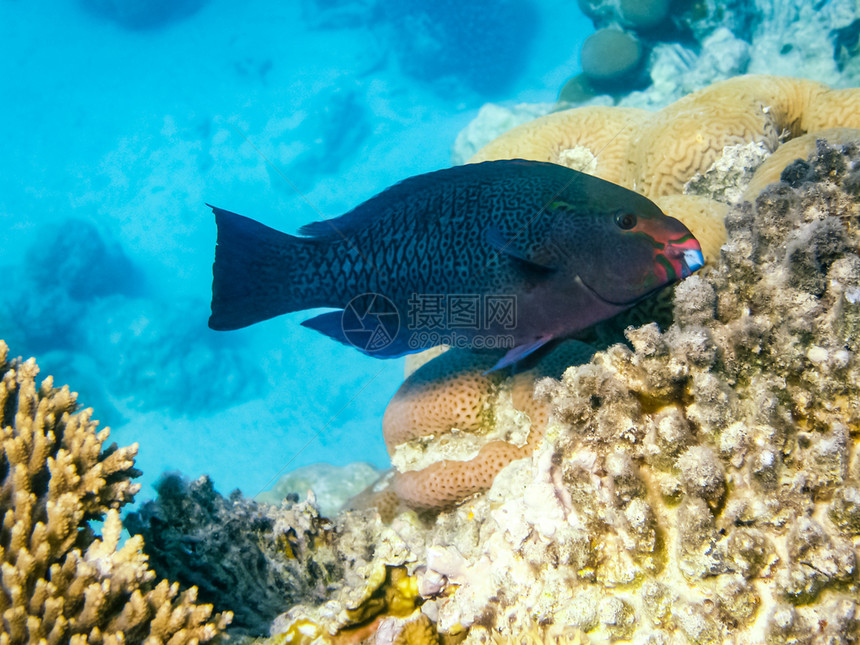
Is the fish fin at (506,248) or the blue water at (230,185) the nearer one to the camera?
the fish fin at (506,248)

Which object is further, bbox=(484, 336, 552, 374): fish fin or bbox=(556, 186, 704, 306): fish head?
bbox=(484, 336, 552, 374): fish fin

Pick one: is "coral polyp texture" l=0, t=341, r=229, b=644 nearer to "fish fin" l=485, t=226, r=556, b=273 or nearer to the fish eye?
"fish fin" l=485, t=226, r=556, b=273

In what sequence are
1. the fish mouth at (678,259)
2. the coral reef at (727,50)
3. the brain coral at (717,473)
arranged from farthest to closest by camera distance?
the coral reef at (727,50) < the fish mouth at (678,259) < the brain coral at (717,473)

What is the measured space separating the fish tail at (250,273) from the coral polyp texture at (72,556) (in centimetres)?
80

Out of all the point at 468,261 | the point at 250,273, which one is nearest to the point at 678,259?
the point at 468,261

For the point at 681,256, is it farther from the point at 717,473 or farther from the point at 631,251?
the point at 717,473

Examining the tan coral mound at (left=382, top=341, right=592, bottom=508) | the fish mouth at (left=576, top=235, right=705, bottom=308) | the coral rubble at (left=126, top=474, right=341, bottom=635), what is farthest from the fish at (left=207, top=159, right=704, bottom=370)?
the coral rubble at (left=126, top=474, right=341, bottom=635)

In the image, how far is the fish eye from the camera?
2109mm

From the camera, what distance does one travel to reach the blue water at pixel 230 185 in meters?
13.5

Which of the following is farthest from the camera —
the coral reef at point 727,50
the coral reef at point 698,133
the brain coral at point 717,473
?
the coral reef at point 727,50

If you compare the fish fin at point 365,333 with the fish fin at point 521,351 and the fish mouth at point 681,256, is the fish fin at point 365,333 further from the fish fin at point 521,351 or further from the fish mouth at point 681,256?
the fish mouth at point 681,256

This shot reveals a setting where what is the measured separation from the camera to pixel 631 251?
2082 millimetres

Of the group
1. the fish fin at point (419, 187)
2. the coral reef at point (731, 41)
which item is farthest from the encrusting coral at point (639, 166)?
the coral reef at point (731, 41)

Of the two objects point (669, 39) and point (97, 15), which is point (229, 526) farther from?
point (97, 15)
